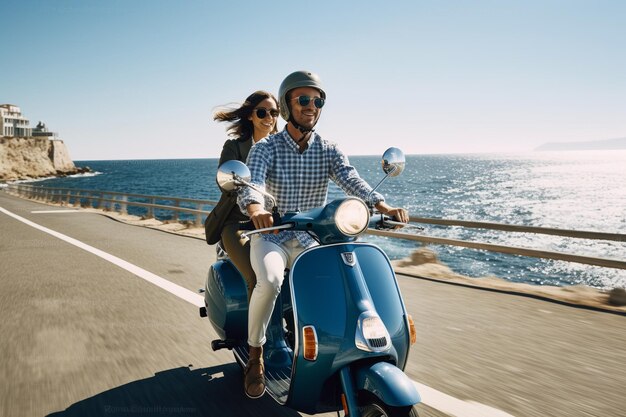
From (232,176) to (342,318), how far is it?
88 cm

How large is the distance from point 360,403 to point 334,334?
1.05 ft

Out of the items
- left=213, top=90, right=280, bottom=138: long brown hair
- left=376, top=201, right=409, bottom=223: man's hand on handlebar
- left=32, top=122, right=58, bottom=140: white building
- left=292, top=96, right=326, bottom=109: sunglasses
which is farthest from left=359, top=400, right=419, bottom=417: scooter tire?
left=32, top=122, right=58, bottom=140: white building

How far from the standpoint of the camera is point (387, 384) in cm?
210

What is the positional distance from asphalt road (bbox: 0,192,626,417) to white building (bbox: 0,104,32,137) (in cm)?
17643

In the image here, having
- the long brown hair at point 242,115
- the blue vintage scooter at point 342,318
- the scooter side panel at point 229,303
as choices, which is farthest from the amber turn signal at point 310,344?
the long brown hair at point 242,115

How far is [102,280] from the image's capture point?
6832mm

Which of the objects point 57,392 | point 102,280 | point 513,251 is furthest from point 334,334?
point 102,280

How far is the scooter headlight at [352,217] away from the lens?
2387 mm

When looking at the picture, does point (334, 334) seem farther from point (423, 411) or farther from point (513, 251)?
point (513, 251)

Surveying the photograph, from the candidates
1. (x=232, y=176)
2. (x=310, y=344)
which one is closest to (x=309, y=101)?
(x=232, y=176)

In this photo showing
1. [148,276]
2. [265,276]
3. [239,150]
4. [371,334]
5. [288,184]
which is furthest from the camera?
[148,276]

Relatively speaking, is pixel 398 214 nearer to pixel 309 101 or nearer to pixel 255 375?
pixel 309 101

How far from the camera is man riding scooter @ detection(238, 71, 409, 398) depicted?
281 cm

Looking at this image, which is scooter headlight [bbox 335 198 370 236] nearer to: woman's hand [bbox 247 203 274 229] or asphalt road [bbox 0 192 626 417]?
woman's hand [bbox 247 203 274 229]
